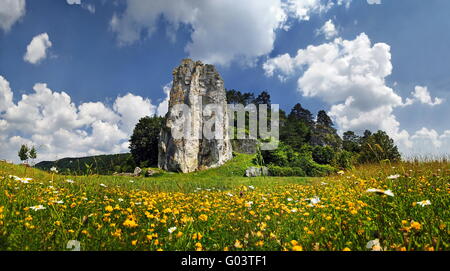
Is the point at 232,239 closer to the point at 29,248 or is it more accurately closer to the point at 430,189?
the point at 29,248

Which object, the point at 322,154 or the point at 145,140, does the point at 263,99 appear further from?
the point at 145,140

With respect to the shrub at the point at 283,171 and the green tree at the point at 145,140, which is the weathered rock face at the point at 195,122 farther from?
the green tree at the point at 145,140

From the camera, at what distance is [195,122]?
30.5 m

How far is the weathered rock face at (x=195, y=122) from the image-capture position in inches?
1157

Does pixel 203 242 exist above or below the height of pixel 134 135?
below

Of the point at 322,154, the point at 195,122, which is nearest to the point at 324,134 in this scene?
the point at 322,154

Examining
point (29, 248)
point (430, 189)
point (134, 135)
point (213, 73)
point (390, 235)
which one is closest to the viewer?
point (29, 248)

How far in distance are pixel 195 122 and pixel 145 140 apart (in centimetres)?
1650

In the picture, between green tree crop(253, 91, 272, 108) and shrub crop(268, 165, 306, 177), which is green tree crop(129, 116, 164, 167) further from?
green tree crop(253, 91, 272, 108)

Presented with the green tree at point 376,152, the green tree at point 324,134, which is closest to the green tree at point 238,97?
the green tree at point 324,134

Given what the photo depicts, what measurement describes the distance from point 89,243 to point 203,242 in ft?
4.09

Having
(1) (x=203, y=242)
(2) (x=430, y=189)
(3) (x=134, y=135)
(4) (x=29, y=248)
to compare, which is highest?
(3) (x=134, y=135)
